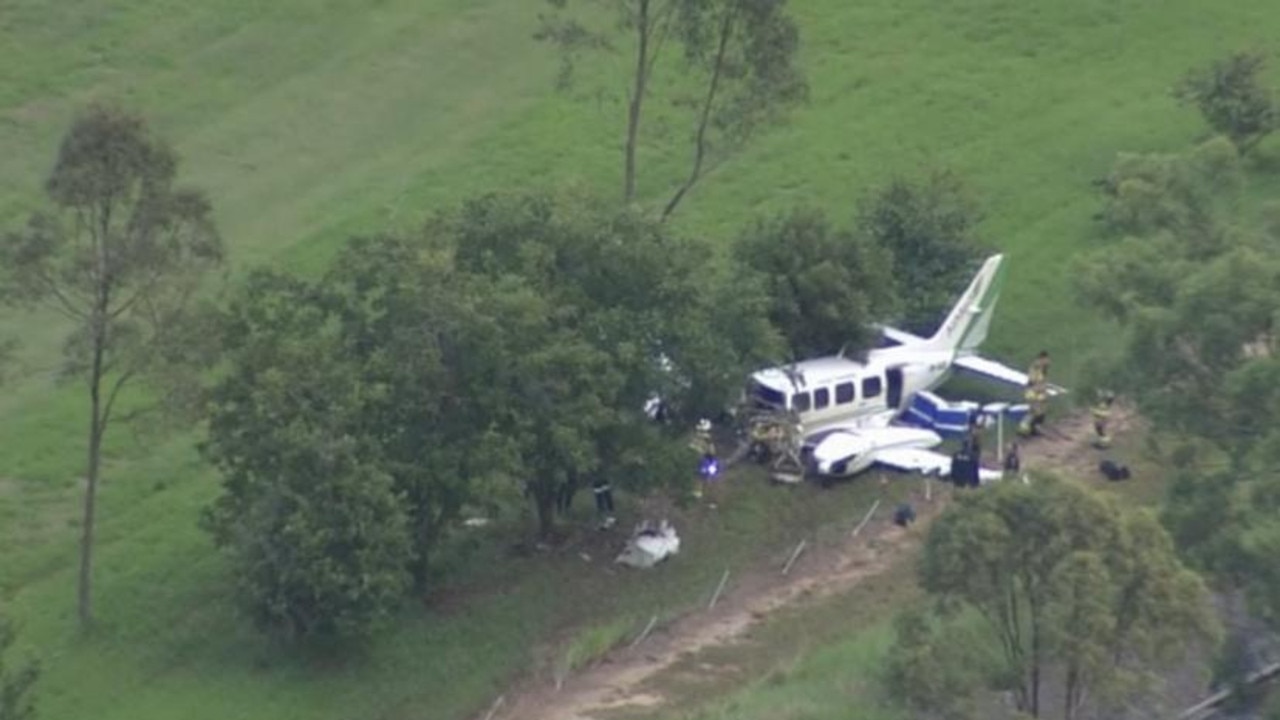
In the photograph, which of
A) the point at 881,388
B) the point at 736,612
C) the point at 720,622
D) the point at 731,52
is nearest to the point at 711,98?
the point at 731,52

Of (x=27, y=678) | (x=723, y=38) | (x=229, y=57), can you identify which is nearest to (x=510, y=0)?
(x=229, y=57)

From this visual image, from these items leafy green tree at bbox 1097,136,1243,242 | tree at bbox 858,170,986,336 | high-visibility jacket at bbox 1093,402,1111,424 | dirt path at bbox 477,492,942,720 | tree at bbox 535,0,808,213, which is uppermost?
tree at bbox 535,0,808,213

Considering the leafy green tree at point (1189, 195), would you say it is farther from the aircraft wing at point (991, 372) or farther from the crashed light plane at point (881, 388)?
the aircraft wing at point (991, 372)

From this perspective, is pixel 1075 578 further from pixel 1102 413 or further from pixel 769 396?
pixel 1102 413

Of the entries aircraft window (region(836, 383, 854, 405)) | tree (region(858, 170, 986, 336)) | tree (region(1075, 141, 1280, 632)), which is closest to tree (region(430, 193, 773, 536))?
aircraft window (region(836, 383, 854, 405))

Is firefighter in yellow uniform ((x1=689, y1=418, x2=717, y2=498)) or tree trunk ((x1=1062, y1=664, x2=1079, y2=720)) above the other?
firefighter in yellow uniform ((x1=689, y1=418, x2=717, y2=498))

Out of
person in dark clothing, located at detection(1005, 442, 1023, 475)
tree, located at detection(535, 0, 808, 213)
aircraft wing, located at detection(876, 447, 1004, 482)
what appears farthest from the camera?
tree, located at detection(535, 0, 808, 213)

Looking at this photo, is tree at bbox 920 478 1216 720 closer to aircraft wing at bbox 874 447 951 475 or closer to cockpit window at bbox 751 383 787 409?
aircraft wing at bbox 874 447 951 475

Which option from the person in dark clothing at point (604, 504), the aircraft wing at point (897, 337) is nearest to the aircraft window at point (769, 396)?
the aircraft wing at point (897, 337)
